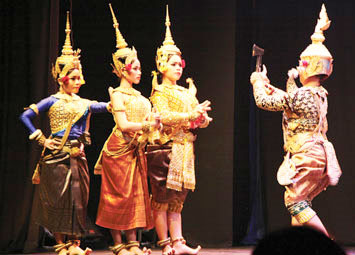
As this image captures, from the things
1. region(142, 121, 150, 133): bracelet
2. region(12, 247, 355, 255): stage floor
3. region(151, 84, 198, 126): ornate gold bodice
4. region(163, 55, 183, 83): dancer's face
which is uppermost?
region(163, 55, 183, 83): dancer's face

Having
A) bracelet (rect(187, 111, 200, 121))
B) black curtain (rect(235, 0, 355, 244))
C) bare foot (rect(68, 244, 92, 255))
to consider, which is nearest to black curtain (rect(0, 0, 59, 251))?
bare foot (rect(68, 244, 92, 255))

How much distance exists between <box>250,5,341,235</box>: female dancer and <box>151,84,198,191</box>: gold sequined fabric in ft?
1.90

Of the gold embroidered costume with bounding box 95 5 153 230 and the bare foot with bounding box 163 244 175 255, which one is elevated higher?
the gold embroidered costume with bounding box 95 5 153 230

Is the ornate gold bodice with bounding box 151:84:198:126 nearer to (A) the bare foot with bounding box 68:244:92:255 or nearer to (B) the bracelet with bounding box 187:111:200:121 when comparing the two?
(B) the bracelet with bounding box 187:111:200:121

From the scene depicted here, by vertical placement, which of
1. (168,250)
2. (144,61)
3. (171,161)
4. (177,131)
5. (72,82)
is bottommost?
(168,250)

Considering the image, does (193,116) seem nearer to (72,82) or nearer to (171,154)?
(171,154)

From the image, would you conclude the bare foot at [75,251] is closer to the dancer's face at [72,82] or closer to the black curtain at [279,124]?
the dancer's face at [72,82]

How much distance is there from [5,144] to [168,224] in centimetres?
190

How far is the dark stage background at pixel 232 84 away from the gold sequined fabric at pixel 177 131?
54.0 inches

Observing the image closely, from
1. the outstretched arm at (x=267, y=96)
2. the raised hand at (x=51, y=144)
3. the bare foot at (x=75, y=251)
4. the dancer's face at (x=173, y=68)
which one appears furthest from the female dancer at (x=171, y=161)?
the raised hand at (x=51, y=144)

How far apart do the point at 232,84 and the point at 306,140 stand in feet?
5.97

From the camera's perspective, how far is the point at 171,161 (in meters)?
4.26

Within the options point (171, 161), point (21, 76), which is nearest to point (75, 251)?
point (171, 161)

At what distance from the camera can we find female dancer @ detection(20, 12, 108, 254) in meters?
4.16
